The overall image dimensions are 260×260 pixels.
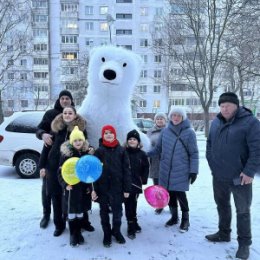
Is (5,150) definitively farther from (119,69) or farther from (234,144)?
(234,144)

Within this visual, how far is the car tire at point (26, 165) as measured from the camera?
7.91m

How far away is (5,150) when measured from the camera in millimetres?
7812

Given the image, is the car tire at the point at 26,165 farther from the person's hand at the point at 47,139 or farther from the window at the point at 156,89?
the window at the point at 156,89

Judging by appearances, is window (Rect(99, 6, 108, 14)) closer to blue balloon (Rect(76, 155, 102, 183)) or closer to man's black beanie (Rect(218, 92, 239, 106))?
man's black beanie (Rect(218, 92, 239, 106))

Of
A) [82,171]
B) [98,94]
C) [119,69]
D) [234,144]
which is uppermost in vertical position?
[119,69]

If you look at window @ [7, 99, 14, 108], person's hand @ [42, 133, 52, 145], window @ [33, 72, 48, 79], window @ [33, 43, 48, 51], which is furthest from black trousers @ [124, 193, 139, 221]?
window @ [33, 43, 48, 51]

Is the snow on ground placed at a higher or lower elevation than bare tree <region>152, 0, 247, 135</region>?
lower

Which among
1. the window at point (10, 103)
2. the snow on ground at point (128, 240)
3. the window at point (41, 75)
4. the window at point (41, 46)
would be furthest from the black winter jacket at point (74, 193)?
the window at point (41, 46)

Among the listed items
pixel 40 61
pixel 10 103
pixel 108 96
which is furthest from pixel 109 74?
pixel 40 61

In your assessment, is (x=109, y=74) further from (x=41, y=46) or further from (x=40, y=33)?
(x=40, y=33)

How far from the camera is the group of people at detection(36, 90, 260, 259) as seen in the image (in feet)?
12.0

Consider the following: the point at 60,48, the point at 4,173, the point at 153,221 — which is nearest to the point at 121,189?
the point at 153,221

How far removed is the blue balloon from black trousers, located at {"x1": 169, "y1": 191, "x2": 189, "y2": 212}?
1.45 m

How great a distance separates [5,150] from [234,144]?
600cm
